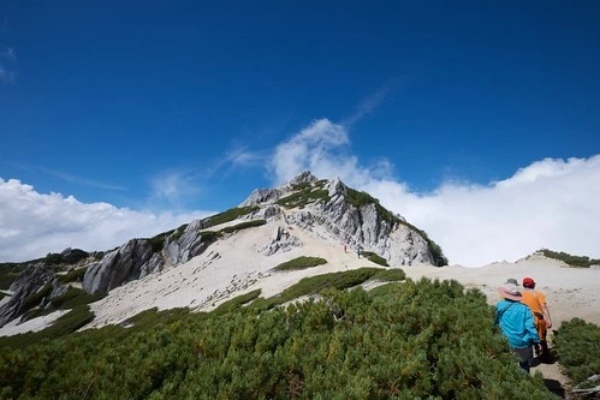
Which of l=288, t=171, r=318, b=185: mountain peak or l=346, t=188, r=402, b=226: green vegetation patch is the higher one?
l=288, t=171, r=318, b=185: mountain peak

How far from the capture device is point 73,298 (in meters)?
61.6

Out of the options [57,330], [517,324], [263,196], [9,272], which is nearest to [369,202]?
[263,196]

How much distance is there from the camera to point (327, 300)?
1023cm

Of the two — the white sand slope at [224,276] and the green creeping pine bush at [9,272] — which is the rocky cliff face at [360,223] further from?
the green creeping pine bush at [9,272]

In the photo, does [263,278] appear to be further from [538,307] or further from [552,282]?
[538,307]

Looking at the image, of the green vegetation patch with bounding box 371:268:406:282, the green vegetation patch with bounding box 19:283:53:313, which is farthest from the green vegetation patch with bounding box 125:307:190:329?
the green vegetation patch with bounding box 19:283:53:313

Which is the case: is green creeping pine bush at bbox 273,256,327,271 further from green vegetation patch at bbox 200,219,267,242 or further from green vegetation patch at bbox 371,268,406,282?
green vegetation patch at bbox 200,219,267,242

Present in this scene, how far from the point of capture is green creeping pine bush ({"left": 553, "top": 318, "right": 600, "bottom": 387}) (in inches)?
371

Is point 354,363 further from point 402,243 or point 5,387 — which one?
point 402,243

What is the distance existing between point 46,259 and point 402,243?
102 m

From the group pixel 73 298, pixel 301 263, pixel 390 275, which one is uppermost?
pixel 301 263

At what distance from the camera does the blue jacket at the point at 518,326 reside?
26.9 ft

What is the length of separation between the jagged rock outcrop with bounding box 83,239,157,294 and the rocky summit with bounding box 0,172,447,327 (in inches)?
6.3

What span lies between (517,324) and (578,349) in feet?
13.6
